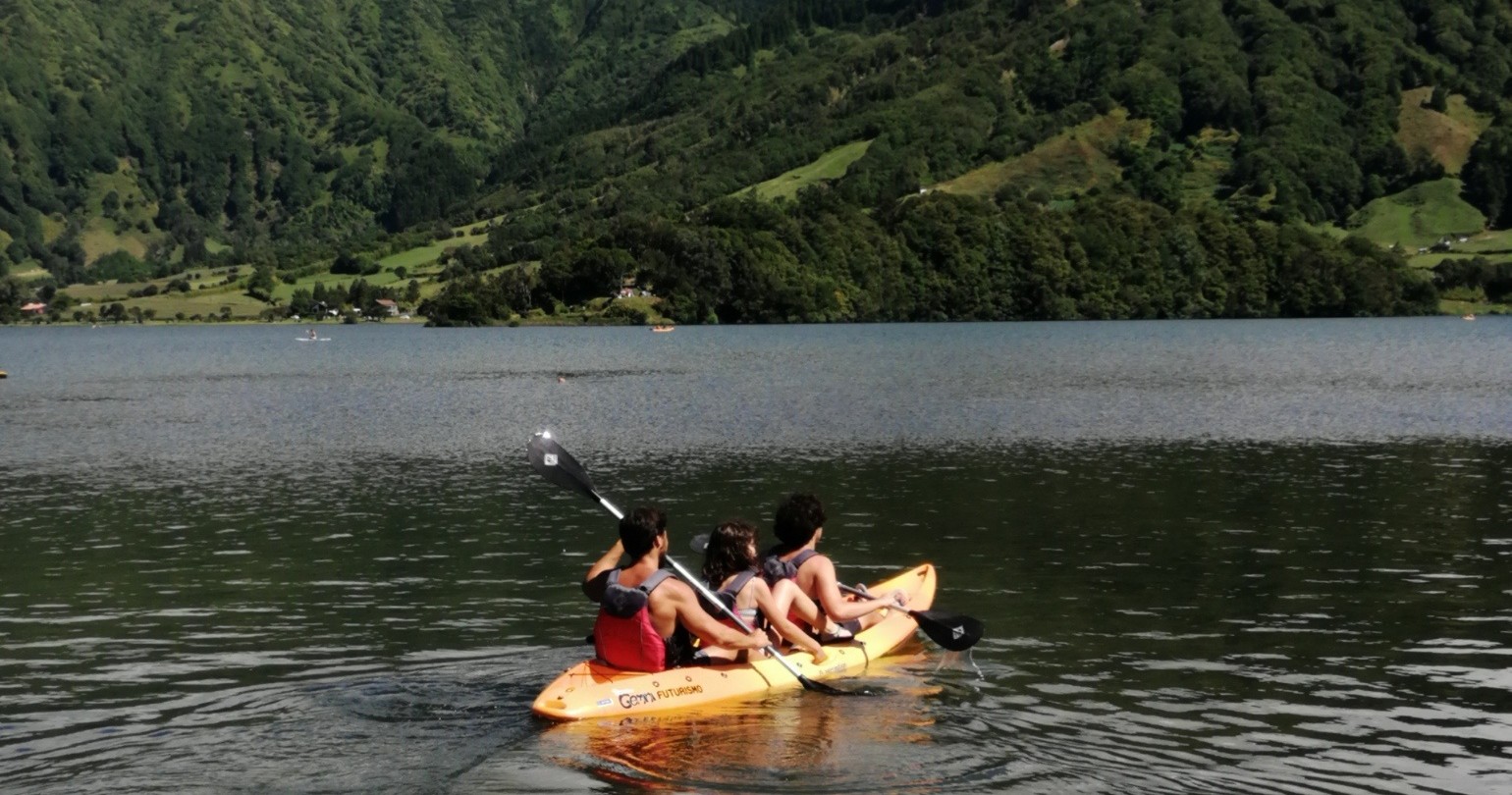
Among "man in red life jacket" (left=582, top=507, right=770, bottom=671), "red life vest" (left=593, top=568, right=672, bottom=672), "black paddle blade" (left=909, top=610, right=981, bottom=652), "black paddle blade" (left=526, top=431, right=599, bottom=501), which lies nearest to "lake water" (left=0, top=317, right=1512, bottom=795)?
"black paddle blade" (left=909, top=610, right=981, bottom=652)

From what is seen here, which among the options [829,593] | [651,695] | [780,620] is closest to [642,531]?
[651,695]

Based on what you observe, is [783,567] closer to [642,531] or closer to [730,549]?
[730,549]

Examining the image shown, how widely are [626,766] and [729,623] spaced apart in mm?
3617

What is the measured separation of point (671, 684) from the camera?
1991 cm

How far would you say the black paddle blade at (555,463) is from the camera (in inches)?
940

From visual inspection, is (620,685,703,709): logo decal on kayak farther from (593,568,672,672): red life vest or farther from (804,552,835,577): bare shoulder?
(804,552,835,577): bare shoulder

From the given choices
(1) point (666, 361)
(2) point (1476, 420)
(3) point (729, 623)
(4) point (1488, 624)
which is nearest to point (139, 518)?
(3) point (729, 623)

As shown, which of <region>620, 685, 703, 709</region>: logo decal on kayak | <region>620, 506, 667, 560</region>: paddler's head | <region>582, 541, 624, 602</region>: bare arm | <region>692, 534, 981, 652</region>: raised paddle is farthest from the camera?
<region>692, 534, 981, 652</region>: raised paddle

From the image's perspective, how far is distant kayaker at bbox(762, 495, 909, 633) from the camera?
22.0 meters

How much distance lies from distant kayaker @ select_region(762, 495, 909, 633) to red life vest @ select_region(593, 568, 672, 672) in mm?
2639

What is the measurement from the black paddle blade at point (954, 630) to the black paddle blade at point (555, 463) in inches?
213

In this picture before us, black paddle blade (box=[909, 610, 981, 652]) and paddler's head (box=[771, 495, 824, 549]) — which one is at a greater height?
paddler's head (box=[771, 495, 824, 549])

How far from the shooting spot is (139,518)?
38844 millimetres

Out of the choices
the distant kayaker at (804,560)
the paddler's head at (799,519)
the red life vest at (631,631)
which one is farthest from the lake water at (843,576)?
the paddler's head at (799,519)
